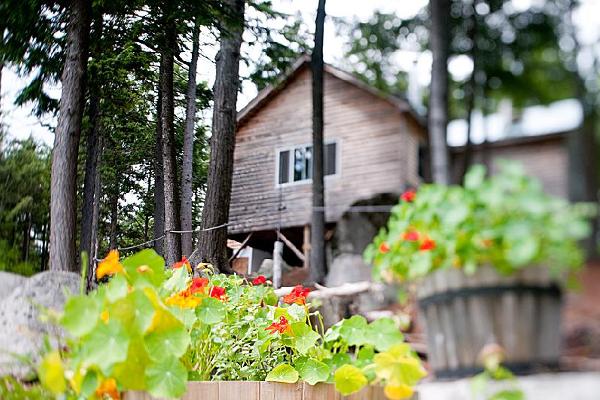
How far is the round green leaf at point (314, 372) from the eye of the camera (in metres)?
2.09

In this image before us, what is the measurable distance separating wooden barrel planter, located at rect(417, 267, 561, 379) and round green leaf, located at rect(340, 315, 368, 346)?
0.72 meters

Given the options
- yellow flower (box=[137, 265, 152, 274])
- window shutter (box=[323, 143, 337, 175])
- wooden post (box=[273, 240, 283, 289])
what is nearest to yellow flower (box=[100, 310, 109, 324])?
yellow flower (box=[137, 265, 152, 274])

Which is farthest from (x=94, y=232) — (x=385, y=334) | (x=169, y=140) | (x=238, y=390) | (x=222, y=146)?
(x=385, y=334)

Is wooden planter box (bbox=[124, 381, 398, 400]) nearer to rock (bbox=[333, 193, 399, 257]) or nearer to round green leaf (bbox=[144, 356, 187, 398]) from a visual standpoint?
round green leaf (bbox=[144, 356, 187, 398])

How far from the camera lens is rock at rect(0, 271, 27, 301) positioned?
1994 millimetres

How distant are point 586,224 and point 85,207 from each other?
4.54ft

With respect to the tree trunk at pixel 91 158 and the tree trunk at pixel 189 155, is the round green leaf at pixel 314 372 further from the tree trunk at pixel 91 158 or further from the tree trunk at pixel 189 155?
the tree trunk at pixel 91 158

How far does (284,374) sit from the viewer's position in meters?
2.08

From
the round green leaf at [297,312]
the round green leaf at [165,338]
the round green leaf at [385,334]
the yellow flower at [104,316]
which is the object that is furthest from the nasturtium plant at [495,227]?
the round green leaf at [297,312]

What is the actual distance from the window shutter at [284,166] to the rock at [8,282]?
846 millimetres

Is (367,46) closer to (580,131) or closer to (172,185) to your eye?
(172,185)

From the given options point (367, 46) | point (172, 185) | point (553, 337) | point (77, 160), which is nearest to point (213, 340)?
point (172, 185)

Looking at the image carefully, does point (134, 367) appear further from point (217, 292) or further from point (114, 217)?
point (114, 217)

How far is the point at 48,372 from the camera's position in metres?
1.53
